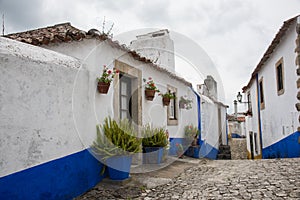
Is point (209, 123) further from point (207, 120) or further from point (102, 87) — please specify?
point (102, 87)

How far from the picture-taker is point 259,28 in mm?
7492

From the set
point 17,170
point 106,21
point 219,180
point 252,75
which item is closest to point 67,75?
point 17,170

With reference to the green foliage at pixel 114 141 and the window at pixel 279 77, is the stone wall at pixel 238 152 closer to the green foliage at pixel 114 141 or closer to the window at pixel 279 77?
the window at pixel 279 77

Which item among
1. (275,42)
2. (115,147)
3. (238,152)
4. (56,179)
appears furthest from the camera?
(238,152)

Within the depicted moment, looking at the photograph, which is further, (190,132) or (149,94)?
(190,132)

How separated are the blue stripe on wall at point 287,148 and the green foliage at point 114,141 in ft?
16.8

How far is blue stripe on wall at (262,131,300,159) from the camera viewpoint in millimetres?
6943

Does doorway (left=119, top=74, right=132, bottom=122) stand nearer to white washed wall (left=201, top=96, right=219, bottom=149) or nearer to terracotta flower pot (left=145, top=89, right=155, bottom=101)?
terracotta flower pot (left=145, top=89, right=155, bottom=101)

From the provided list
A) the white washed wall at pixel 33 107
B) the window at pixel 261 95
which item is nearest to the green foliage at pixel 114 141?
the white washed wall at pixel 33 107

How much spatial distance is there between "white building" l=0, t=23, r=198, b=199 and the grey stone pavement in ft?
1.77

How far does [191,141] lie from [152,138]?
12.2 ft

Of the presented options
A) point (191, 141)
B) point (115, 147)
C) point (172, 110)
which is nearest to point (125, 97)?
point (115, 147)

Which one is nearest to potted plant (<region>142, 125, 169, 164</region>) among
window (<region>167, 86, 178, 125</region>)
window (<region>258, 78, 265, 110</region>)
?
window (<region>167, 86, 178, 125</region>)

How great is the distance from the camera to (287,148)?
25.9ft
